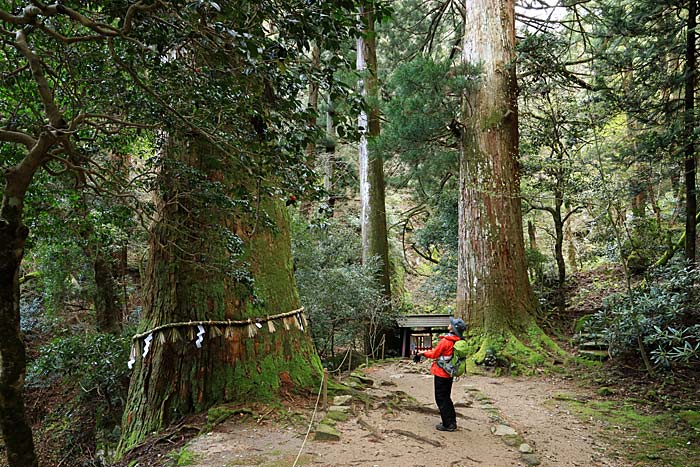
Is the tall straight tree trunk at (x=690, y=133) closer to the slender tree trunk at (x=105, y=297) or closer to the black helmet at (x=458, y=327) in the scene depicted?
the black helmet at (x=458, y=327)

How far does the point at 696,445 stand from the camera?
392 centimetres

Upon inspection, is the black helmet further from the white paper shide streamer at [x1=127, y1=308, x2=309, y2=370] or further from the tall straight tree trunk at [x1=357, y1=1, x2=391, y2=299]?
the tall straight tree trunk at [x1=357, y1=1, x2=391, y2=299]

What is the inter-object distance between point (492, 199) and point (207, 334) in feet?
18.2

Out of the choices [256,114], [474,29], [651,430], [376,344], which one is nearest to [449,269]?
[376,344]

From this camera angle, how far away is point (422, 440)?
3977mm

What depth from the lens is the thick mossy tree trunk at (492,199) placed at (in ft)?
24.8

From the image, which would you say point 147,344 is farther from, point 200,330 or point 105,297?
point 105,297

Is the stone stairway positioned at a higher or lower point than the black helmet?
lower

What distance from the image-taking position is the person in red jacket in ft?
14.3

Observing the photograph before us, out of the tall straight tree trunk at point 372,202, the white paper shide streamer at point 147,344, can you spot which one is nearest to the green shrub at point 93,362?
the white paper shide streamer at point 147,344

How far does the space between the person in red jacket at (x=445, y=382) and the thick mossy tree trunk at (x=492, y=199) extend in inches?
120

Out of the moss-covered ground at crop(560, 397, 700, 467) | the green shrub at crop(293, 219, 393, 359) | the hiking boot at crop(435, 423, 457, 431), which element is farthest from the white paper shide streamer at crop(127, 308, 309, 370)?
the moss-covered ground at crop(560, 397, 700, 467)

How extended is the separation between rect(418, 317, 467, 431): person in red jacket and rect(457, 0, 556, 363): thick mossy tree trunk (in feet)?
10.0

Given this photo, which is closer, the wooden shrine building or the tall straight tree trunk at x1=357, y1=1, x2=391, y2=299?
the wooden shrine building
